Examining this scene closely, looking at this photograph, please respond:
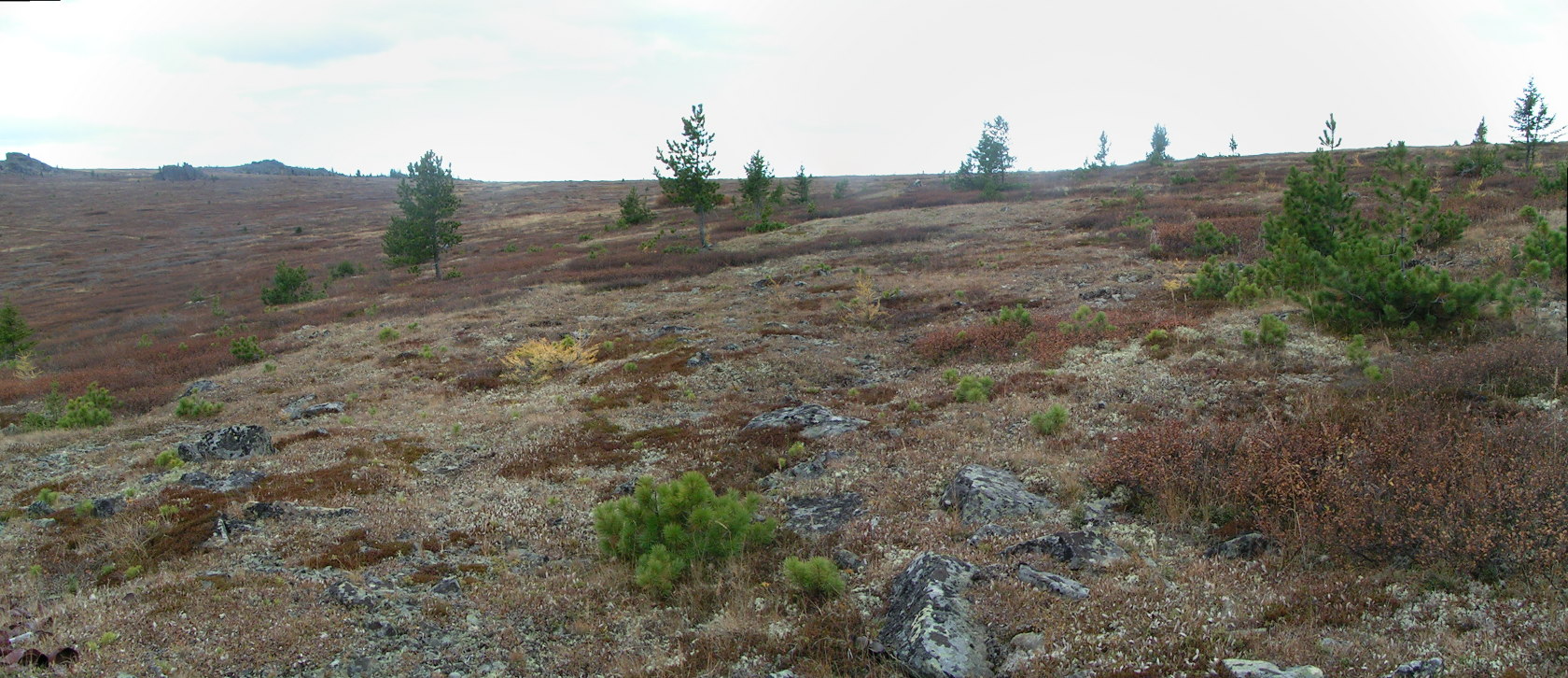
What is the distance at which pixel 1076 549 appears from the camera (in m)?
6.63

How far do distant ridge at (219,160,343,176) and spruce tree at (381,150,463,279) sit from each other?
165273mm

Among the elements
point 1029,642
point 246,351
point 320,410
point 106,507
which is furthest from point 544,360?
point 1029,642

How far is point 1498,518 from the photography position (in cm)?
553

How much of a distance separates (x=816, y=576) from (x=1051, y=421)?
5220 mm

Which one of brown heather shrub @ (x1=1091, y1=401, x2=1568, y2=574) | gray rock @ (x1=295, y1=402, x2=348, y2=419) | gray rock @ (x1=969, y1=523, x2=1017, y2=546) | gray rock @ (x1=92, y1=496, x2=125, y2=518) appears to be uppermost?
brown heather shrub @ (x1=1091, y1=401, x2=1568, y2=574)

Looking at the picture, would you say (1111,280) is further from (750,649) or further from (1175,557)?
(750,649)

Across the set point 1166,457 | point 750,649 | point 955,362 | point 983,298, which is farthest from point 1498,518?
point 983,298

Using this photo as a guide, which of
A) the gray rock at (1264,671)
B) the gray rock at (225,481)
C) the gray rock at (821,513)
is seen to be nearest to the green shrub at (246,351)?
the gray rock at (225,481)

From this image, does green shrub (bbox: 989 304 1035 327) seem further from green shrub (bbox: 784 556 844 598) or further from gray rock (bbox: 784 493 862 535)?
green shrub (bbox: 784 556 844 598)

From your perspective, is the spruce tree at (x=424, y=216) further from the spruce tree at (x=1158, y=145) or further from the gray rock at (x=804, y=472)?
the spruce tree at (x=1158, y=145)

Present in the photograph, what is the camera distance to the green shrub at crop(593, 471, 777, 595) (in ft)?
23.9

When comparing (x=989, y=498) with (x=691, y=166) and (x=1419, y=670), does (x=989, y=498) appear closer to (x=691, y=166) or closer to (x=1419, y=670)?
(x=1419, y=670)

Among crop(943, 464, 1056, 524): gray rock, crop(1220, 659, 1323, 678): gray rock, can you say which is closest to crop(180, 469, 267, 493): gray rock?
crop(943, 464, 1056, 524): gray rock

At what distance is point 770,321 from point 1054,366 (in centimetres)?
1070
